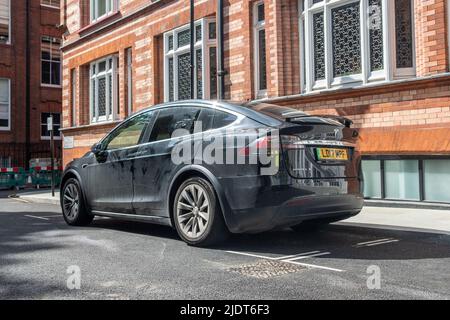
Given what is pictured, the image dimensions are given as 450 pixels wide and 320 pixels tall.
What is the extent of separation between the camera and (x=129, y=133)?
6.60 m

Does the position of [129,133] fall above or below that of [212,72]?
below

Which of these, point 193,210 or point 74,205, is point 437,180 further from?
point 74,205

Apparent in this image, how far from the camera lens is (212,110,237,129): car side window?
211 inches

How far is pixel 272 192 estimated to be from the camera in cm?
486

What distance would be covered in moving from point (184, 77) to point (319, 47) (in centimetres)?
506

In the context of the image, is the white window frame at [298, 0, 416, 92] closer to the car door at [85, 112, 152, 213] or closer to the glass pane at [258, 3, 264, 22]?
the glass pane at [258, 3, 264, 22]

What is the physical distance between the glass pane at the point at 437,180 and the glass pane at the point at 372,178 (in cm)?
94

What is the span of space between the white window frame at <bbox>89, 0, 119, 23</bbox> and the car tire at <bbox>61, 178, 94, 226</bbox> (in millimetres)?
11602

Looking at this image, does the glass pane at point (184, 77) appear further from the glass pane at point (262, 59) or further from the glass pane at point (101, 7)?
the glass pane at point (101, 7)

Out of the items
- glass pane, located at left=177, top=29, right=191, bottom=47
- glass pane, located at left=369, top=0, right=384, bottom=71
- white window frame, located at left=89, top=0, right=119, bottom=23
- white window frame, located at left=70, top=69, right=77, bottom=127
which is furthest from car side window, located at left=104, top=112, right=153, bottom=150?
white window frame, located at left=70, top=69, right=77, bottom=127

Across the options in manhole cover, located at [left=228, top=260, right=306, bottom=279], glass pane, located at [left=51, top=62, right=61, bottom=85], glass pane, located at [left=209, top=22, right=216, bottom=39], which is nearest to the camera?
manhole cover, located at [left=228, top=260, right=306, bottom=279]

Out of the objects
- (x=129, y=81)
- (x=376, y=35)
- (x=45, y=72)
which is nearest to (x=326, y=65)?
(x=376, y=35)
